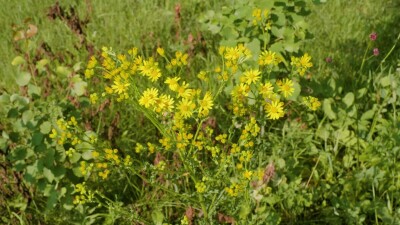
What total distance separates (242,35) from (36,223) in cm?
150

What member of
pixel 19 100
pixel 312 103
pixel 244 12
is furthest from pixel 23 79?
pixel 312 103

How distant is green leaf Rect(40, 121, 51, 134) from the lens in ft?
6.95

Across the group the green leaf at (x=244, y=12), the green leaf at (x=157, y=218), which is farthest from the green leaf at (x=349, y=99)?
the green leaf at (x=157, y=218)

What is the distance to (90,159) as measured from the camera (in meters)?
2.26

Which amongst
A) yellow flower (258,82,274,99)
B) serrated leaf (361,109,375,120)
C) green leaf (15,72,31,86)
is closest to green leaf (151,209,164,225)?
yellow flower (258,82,274,99)

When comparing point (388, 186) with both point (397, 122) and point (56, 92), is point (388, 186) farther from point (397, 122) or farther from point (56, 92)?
point (56, 92)

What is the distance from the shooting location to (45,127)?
2123 millimetres

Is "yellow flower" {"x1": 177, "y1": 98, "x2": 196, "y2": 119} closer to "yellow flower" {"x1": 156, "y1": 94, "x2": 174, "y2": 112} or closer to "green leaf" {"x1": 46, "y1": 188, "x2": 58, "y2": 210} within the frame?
"yellow flower" {"x1": 156, "y1": 94, "x2": 174, "y2": 112}

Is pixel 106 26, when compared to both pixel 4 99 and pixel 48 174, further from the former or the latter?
pixel 48 174

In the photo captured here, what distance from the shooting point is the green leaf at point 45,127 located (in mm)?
2119

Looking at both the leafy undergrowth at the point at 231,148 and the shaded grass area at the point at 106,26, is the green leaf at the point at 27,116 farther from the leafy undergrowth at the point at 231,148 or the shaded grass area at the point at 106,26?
the shaded grass area at the point at 106,26

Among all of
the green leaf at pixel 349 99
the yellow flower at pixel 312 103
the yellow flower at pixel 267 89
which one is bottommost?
the green leaf at pixel 349 99

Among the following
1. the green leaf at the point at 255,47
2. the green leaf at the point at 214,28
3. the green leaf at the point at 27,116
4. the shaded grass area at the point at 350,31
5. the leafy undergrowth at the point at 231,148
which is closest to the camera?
the leafy undergrowth at the point at 231,148

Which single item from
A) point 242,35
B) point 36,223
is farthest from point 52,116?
point 242,35
